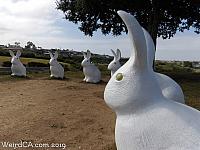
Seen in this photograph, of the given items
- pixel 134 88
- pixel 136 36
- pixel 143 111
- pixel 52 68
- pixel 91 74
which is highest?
pixel 136 36

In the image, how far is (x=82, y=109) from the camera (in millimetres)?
9875

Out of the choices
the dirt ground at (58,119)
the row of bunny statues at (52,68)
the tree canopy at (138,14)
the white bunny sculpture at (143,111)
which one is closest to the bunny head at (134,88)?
the white bunny sculpture at (143,111)

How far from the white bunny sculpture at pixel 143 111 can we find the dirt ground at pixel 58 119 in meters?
2.63

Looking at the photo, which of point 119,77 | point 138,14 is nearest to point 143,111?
point 119,77

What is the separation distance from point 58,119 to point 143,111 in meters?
5.01

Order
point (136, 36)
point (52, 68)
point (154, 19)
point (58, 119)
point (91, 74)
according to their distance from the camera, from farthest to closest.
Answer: point (154, 19) → point (52, 68) → point (91, 74) → point (58, 119) → point (136, 36)

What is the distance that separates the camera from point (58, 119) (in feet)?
28.1

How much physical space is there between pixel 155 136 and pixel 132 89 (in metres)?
0.53

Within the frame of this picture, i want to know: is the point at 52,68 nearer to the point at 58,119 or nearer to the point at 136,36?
the point at 58,119

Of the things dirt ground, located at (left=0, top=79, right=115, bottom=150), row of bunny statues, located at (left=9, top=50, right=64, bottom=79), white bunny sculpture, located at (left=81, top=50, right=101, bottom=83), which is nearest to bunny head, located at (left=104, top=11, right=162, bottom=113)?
dirt ground, located at (left=0, top=79, right=115, bottom=150)

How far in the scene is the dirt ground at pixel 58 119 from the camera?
22.6ft

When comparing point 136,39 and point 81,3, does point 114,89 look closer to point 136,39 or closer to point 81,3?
point 136,39

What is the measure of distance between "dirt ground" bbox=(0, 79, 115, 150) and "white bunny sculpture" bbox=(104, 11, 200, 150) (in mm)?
2626

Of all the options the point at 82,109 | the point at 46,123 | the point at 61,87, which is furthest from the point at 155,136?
the point at 61,87
